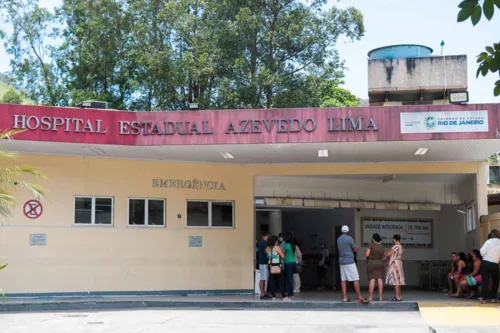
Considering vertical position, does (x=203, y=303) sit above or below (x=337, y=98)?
below

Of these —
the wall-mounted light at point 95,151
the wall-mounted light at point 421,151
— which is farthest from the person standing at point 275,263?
the wall-mounted light at point 95,151

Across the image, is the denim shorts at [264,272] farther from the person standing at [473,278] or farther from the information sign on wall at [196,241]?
the person standing at [473,278]

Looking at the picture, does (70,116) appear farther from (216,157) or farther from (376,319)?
(376,319)

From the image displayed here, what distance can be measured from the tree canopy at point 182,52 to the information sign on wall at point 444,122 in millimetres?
16654

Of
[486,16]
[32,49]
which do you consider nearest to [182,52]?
[32,49]

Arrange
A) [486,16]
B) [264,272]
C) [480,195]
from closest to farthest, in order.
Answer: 1. [486,16]
2. [264,272]
3. [480,195]

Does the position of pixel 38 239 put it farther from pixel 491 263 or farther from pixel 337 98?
pixel 337 98

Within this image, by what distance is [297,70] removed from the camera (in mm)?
33594

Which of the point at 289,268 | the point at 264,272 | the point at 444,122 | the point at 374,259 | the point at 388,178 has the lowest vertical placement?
the point at 264,272

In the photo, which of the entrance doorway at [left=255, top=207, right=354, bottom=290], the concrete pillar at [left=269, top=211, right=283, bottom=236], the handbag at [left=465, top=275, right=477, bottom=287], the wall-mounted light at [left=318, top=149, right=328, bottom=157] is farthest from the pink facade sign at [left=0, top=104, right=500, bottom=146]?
the concrete pillar at [left=269, top=211, right=283, bottom=236]

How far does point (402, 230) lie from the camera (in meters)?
21.9

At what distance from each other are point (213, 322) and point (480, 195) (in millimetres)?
8451

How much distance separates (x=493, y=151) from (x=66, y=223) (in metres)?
10.2

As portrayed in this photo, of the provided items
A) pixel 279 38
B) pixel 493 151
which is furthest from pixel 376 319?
pixel 279 38
